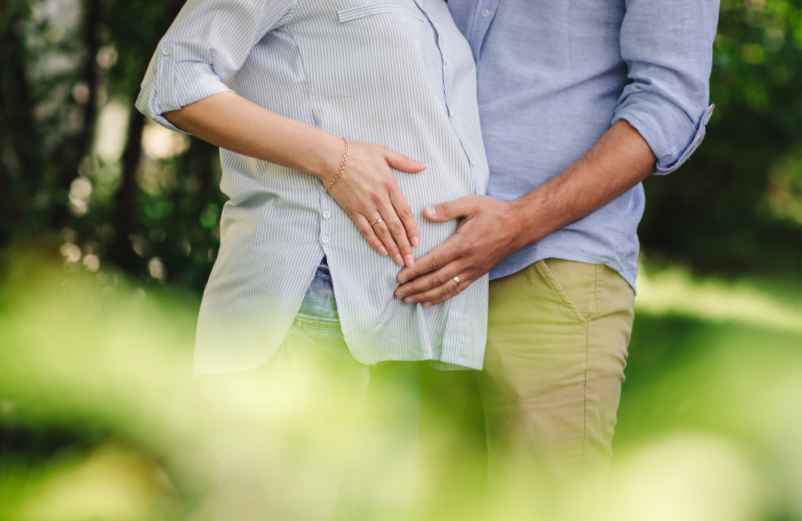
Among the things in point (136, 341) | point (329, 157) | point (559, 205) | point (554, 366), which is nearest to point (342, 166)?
point (329, 157)

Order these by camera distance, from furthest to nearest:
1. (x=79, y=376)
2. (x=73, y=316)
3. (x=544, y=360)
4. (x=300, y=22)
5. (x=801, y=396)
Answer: (x=801, y=396), (x=73, y=316), (x=79, y=376), (x=544, y=360), (x=300, y=22)

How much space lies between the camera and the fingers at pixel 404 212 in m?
2.02

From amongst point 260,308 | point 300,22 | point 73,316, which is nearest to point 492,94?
point 300,22

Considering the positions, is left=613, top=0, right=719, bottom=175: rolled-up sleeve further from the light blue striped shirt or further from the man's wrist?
the man's wrist

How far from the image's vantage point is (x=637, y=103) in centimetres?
210

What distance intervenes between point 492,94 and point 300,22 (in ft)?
1.52

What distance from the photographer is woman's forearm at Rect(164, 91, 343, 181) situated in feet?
6.40

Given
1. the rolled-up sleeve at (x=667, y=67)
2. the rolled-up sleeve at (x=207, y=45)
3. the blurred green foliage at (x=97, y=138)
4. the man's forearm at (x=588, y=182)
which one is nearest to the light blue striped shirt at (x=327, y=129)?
the rolled-up sleeve at (x=207, y=45)

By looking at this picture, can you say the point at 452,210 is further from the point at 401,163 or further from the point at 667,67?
the point at 667,67

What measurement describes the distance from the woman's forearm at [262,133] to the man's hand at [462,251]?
233 millimetres

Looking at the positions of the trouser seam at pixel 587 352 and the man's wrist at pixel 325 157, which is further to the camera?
the trouser seam at pixel 587 352

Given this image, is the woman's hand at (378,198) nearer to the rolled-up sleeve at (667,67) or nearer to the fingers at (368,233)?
the fingers at (368,233)

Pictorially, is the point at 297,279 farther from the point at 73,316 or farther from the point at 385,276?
the point at 73,316

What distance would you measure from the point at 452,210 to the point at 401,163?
14 centimetres
